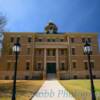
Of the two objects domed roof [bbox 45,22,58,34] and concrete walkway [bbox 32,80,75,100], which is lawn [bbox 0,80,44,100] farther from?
domed roof [bbox 45,22,58,34]

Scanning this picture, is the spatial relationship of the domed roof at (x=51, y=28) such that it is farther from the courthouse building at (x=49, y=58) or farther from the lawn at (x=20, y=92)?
the lawn at (x=20, y=92)

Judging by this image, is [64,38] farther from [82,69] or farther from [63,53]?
[82,69]

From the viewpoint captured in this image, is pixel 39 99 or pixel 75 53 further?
pixel 75 53

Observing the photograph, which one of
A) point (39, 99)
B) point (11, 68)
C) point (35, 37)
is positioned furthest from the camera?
point (35, 37)

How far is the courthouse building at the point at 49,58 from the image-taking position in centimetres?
4494

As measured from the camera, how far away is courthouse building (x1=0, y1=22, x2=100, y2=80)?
4494 cm

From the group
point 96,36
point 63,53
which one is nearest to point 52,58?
point 63,53

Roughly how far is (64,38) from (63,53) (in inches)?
184

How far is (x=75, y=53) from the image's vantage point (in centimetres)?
4656

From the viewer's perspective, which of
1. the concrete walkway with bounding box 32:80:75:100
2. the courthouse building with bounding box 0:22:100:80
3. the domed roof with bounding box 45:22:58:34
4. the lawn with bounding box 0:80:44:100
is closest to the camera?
the concrete walkway with bounding box 32:80:75:100

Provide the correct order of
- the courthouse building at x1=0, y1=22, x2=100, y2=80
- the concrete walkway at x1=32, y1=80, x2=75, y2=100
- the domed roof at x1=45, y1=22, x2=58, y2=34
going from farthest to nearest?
the domed roof at x1=45, y1=22, x2=58, y2=34, the courthouse building at x1=0, y1=22, x2=100, y2=80, the concrete walkway at x1=32, y1=80, x2=75, y2=100

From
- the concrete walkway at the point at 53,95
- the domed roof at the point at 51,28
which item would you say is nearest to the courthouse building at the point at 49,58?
the domed roof at the point at 51,28

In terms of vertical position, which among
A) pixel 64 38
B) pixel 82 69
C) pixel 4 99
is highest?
pixel 64 38

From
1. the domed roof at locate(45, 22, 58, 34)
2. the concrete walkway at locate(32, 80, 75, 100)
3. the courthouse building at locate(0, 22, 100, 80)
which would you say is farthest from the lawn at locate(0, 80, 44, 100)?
the domed roof at locate(45, 22, 58, 34)
